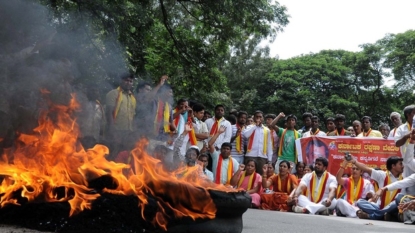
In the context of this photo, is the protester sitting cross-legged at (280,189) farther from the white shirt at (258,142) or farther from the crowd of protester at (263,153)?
the white shirt at (258,142)

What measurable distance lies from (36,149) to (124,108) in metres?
3.13

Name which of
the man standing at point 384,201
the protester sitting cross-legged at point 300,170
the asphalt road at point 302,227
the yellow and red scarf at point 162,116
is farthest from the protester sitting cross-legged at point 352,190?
the yellow and red scarf at point 162,116

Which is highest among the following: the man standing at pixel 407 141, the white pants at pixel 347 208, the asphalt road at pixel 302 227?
the man standing at pixel 407 141

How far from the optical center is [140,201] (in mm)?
4598

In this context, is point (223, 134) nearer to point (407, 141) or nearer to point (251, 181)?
point (251, 181)

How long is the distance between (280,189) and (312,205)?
0.92 metres

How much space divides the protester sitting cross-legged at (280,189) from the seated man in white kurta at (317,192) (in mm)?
216

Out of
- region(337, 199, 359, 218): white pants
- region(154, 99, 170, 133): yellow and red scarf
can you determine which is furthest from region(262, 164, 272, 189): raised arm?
region(154, 99, 170, 133): yellow and red scarf

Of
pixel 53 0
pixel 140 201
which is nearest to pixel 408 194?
pixel 140 201

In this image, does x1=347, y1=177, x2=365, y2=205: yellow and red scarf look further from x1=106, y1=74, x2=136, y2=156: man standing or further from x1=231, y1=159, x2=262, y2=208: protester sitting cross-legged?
x1=106, y1=74, x2=136, y2=156: man standing

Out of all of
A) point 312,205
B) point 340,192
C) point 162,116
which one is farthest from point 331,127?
point 162,116

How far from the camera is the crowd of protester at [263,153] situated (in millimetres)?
8477

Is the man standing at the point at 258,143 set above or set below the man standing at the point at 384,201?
above

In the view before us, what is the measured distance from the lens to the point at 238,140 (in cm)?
1167
